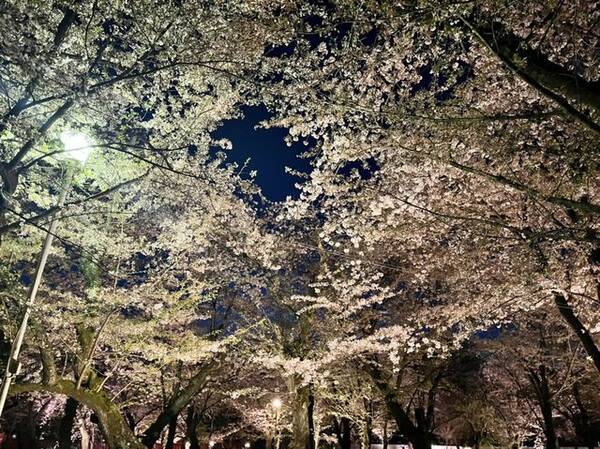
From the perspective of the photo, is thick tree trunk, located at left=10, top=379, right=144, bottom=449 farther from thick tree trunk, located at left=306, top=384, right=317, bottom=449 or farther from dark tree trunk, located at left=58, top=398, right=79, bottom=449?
thick tree trunk, located at left=306, top=384, right=317, bottom=449

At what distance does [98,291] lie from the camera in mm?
11828

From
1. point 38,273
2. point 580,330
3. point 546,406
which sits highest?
point 38,273

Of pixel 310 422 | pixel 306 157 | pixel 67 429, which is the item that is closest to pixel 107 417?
pixel 67 429

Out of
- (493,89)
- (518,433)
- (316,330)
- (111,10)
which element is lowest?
(518,433)

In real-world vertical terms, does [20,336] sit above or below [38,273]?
below

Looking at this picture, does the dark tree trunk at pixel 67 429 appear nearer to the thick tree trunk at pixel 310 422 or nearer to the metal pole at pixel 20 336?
the thick tree trunk at pixel 310 422

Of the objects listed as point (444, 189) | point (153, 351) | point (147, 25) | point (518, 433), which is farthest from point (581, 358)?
point (147, 25)

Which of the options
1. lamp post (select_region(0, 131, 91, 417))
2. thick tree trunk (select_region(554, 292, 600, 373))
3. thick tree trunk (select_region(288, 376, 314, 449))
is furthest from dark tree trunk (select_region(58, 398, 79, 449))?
thick tree trunk (select_region(554, 292, 600, 373))

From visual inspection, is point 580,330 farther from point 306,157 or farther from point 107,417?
point 107,417

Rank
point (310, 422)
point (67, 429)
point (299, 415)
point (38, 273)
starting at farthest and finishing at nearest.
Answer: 1. point (310, 422)
2. point (67, 429)
3. point (299, 415)
4. point (38, 273)

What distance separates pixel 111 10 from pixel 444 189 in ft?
23.6

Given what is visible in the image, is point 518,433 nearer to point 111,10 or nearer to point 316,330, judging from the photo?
point 316,330

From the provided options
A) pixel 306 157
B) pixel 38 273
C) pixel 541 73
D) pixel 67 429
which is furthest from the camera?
pixel 67 429

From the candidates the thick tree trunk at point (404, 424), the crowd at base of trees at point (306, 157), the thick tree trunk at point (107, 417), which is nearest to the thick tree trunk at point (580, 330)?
the crowd at base of trees at point (306, 157)
